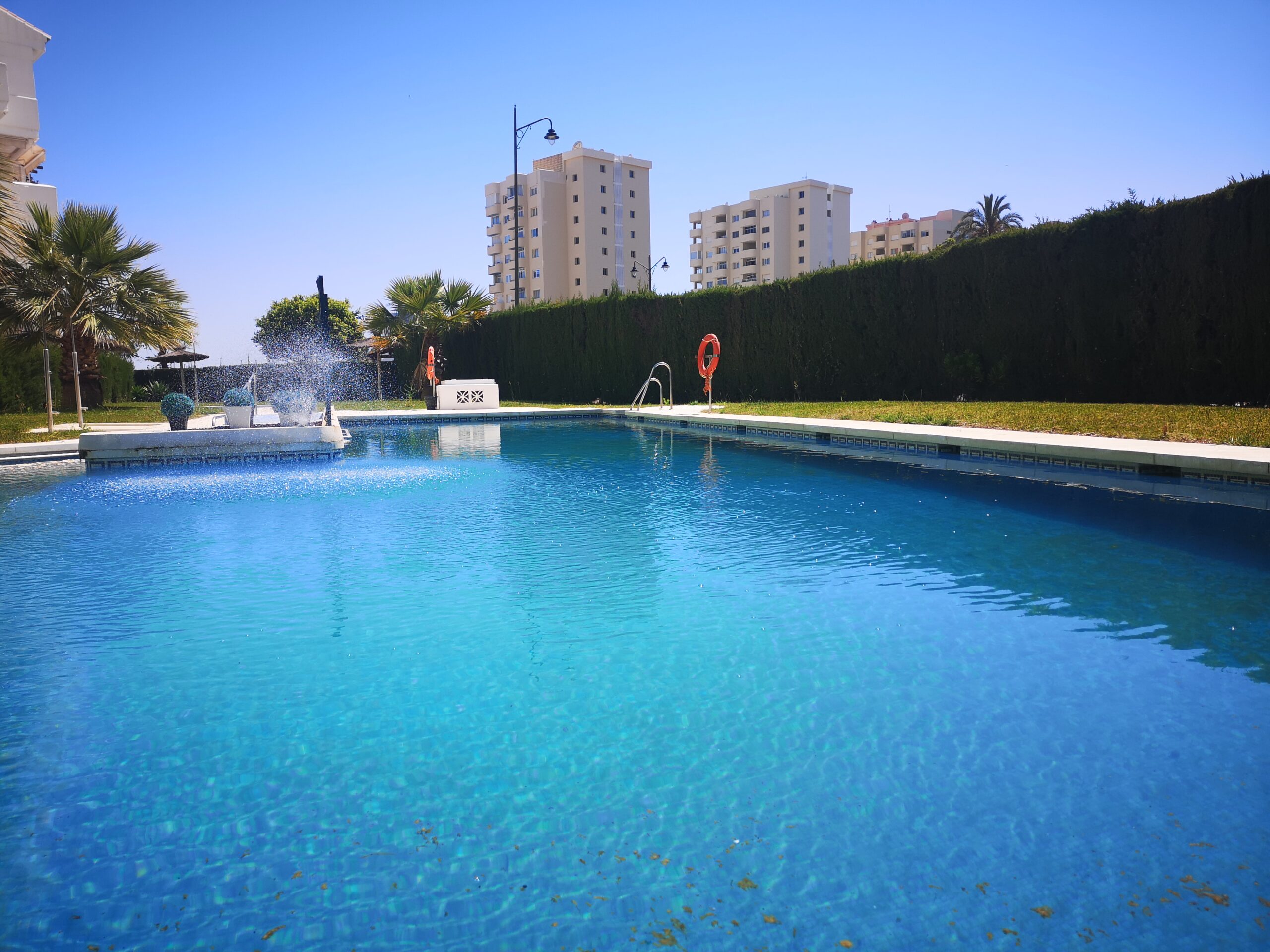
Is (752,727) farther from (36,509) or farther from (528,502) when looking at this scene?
(36,509)

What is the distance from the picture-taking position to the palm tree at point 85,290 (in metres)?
18.8

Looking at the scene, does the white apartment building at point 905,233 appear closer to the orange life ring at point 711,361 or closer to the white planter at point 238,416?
the orange life ring at point 711,361

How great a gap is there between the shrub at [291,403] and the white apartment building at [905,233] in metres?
86.3

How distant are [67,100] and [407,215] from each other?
38.7 ft

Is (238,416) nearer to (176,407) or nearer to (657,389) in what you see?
(176,407)

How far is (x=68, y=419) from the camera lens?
62.1ft

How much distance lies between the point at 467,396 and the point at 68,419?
966 cm

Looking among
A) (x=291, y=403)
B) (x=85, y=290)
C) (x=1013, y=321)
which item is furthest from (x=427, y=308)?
(x=1013, y=321)

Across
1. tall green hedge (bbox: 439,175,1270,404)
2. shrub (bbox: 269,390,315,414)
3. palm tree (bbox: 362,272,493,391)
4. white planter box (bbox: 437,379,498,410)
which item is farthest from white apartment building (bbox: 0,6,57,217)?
tall green hedge (bbox: 439,175,1270,404)

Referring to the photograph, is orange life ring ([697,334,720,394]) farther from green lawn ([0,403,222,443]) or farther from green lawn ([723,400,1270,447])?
green lawn ([0,403,222,443])

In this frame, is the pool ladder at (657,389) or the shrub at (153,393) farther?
the shrub at (153,393)

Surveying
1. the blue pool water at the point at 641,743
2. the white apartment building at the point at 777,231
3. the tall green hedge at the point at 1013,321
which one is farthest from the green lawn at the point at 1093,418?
the white apartment building at the point at 777,231

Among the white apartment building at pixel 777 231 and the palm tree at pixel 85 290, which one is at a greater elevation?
the white apartment building at pixel 777 231

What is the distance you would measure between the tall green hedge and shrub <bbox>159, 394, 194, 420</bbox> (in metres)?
13.5
